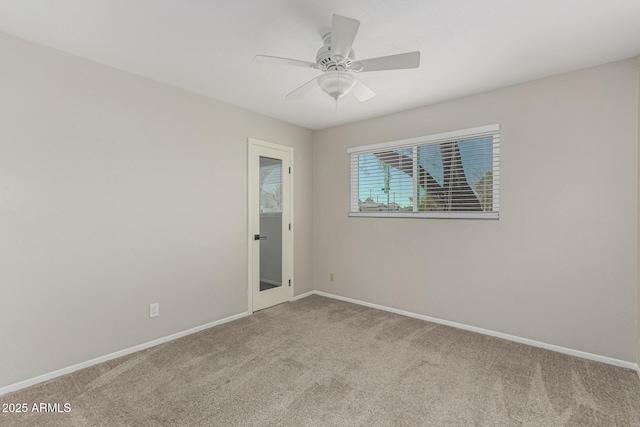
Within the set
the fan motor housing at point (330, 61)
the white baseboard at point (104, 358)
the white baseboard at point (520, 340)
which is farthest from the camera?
the white baseboard at point (520, 340)

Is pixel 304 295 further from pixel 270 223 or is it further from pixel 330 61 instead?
pixel 330 61

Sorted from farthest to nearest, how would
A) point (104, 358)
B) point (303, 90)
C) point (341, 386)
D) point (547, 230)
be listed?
point (547, 230)
point (104, 358)
point (303, 90)
point (341, 386)

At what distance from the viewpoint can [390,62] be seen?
6.23 ft

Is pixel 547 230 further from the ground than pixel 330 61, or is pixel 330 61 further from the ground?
pixel 330 61

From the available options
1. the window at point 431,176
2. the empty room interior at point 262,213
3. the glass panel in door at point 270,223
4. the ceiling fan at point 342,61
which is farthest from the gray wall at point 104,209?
the window at point 431,176

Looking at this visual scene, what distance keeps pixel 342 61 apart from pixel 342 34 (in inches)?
11.1

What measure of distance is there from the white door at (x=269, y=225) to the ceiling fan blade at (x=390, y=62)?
2.10 m

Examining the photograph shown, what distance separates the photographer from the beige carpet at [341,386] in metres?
1.87

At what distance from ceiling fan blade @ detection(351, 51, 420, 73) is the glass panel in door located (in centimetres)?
221

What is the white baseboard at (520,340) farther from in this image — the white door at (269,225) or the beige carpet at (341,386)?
the white door at (269,225)

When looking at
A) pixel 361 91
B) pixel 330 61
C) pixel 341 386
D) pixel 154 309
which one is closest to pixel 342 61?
pixel 330 61

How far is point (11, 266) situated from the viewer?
2.13 meters

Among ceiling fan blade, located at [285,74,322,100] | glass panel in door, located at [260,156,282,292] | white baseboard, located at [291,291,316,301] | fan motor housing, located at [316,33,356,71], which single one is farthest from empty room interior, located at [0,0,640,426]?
white baseboard, located at [291,291,316,301]

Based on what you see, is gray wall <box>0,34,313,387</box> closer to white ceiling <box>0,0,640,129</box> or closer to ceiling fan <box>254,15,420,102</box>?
white ceiling <box>0,0,640,129</box>
